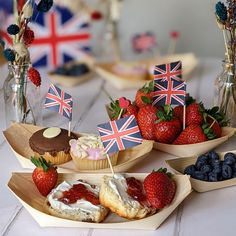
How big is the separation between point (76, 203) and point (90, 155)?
0.21 meters

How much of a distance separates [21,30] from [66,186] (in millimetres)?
535

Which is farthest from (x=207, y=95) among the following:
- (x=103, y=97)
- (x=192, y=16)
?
(x=192, y=16)

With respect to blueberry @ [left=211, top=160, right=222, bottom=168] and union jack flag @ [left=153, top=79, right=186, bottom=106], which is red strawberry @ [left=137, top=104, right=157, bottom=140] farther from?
blueberry @ [left=211, top=160, right=222, bottom=168]

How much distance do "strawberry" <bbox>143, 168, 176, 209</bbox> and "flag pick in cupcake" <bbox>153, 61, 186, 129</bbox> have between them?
0.35m

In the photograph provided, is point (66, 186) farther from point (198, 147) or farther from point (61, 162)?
point (198, 147)

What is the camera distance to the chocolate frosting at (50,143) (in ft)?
4.06

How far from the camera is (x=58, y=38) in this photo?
3211 mm

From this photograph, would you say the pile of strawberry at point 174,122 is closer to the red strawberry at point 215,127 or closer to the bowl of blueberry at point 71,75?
the red strawberry at point 215,127

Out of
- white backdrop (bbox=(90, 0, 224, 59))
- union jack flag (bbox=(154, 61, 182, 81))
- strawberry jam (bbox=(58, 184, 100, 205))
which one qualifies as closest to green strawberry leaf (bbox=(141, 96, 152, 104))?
union jack flag (bbox=(154, 61, 182, 81))

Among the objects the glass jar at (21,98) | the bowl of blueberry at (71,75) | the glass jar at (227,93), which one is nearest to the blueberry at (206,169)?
the glass jar at (227,93)

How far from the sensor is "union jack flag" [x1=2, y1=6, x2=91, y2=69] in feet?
10.3

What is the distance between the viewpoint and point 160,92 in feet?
4.62

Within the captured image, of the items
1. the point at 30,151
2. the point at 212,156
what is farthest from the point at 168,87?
the point at 30,151

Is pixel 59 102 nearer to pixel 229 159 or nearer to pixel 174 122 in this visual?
pixel 174 122
